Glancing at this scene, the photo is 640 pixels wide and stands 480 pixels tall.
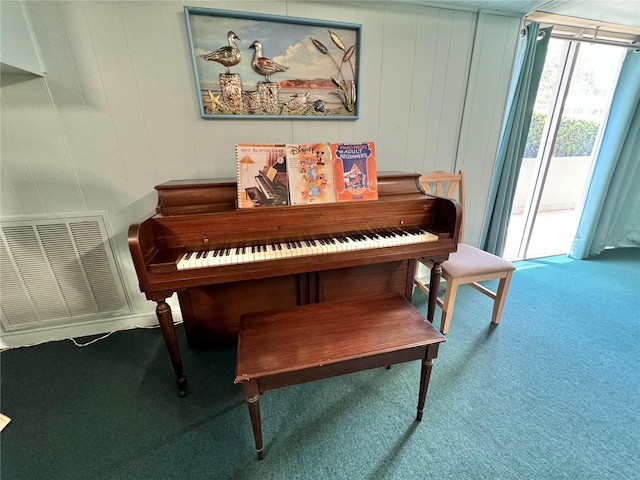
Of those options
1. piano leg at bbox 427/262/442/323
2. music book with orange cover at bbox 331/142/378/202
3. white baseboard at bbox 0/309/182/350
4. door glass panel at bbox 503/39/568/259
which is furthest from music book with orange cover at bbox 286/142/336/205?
door glass panel at bbox 503/39/568/259

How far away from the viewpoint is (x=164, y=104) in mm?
1520

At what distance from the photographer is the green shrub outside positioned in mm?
2457

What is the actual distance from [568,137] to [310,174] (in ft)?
9.79

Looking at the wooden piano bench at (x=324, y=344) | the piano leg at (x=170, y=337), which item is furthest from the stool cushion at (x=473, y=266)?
the piano leg at (x=170, y=337)

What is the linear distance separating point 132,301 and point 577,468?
8.29 ft

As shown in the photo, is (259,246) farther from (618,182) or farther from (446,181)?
(618,182)

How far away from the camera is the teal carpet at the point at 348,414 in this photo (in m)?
1.06

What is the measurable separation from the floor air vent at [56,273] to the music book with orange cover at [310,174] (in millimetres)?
1263

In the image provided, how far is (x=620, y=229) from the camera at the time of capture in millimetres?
3049

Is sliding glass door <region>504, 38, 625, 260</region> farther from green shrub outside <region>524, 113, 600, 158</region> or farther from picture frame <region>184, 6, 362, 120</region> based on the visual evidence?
picture frame <region>184, 6, 362, 120</region>

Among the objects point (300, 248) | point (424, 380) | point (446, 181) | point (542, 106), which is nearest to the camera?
point (424, 380)

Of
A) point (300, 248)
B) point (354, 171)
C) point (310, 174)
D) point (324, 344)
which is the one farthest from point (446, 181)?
point (324, 344)

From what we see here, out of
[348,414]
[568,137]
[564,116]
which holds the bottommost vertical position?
[348,414]

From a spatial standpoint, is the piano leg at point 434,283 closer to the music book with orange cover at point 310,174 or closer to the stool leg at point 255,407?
the music book with orange cover at point 310,174
